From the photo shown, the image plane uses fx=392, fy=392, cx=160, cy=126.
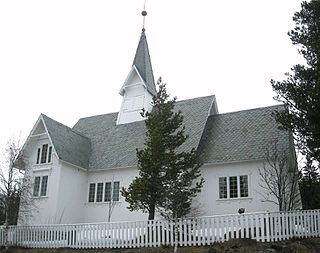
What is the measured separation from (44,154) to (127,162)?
664 cm

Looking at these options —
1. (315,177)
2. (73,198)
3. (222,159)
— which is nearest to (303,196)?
(315,177)

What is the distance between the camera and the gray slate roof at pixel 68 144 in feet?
96.1

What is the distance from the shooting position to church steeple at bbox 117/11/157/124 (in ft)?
114

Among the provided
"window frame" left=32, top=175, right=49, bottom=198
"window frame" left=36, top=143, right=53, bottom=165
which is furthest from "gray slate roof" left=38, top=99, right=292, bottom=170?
"window frame" left=32, top=175, right=49, bottom=198

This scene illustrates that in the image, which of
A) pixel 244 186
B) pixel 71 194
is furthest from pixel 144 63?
pixel 244 186

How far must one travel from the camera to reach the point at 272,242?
1786 cm

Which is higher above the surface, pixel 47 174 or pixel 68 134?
pixel 68 134

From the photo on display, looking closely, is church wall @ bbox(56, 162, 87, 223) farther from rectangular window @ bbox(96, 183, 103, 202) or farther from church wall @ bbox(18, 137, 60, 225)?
rectangular window @ bbox(96, 183, 103, 202)

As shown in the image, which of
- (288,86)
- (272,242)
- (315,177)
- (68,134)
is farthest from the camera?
(68,134)

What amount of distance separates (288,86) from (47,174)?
1872cm

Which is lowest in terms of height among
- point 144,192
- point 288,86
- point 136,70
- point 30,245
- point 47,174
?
point 30,245

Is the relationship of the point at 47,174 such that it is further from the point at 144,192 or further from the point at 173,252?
the point at 173,252

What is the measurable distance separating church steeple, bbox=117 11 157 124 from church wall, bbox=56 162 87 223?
277 inches

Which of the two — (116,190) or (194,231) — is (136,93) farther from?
(194,231)
